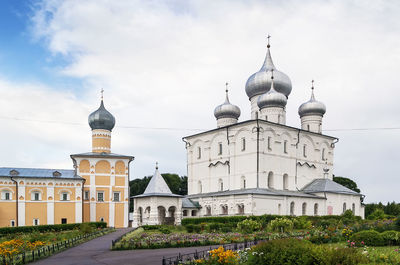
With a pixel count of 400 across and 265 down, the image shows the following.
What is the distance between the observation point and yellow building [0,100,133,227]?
31.7 meters

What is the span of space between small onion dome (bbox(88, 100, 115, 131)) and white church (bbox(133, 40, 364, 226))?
24.1ft

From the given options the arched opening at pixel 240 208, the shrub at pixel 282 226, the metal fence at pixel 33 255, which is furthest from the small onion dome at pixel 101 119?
the shrub at pixel 282 226

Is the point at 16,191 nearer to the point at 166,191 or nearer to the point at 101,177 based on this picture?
the point at 101,177

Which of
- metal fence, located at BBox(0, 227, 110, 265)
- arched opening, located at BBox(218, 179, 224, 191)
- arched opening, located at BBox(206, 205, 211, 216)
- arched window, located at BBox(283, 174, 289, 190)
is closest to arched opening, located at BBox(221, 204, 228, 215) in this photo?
arched opening, located at BBox(206, 205, 211, 216)

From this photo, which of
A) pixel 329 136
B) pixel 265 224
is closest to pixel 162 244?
pixel 265 224

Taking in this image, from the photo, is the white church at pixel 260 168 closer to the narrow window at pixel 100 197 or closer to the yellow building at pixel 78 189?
the yellow building at pixel 78 189

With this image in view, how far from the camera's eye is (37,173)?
33.2 meters

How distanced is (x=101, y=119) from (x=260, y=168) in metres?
14.3

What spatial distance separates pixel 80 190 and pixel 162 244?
17.8 meters

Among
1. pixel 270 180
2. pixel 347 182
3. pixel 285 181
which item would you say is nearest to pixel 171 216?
pixel 270 180

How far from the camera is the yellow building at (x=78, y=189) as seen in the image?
31.7m

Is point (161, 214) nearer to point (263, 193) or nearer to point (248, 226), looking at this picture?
point (263, 193)

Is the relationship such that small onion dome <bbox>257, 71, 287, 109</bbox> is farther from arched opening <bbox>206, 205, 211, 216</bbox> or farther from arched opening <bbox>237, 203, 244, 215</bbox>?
arched opening <bbox>206, 205, 211, 216</bbox>

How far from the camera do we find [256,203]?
31.9 meters
